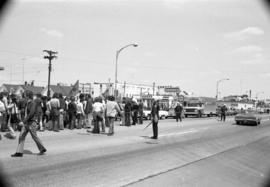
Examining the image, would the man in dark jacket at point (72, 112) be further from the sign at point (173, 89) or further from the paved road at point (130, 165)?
the sign at point (173, 89)

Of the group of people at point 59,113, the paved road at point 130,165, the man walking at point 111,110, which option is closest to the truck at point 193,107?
the group of people at point 59,113

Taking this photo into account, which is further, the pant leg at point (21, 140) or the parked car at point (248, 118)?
the parked car at point (248, 118)

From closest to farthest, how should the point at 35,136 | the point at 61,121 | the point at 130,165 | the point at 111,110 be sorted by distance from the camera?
the point at 130,165 → the point at 35,136 → the point at 111,110 → the point at 61,121

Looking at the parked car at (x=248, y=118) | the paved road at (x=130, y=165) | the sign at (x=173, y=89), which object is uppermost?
the sign at (x=173, y=89)

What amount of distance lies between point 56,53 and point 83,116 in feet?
111

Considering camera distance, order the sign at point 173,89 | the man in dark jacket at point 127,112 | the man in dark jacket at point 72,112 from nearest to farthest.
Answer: the man in dark jacket at point 72,112, the man in dark jacket at point 127,112, the sign at point 173,89

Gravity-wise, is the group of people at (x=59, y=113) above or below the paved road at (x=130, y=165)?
above

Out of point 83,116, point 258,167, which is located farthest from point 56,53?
point 258,167

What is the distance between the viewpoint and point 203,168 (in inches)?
345

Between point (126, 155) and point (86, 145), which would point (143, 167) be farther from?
point (86, 145)

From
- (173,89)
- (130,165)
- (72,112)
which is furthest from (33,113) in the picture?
(173,89)

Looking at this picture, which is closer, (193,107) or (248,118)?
(248,118)

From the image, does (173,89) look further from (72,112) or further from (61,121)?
(61,121)

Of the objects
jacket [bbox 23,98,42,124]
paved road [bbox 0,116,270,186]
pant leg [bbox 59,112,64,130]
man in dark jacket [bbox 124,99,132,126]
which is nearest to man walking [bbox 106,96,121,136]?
paved road [bbox 0,116,270,186]
